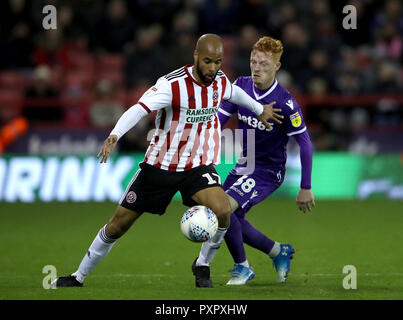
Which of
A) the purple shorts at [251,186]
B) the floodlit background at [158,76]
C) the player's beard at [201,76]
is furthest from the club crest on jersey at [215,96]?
the floodlit background at [158,76]

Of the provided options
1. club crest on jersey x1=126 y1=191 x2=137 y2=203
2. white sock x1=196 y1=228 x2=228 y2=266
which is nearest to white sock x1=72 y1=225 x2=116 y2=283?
club crest on jersey x1=126 y1=191 x2=137 y2=203

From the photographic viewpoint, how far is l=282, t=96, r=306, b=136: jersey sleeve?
25.5 feet

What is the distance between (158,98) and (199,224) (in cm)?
107

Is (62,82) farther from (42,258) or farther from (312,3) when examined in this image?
(42,258)

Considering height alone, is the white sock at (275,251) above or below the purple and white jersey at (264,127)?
below

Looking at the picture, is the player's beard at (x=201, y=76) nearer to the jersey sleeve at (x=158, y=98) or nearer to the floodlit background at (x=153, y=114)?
the jersey sleeve at (x=158, y=98)

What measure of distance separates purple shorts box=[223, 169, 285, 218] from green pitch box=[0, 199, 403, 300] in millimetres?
736

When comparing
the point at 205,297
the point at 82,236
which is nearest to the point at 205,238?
the point at 205,297

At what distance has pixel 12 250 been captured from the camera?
391 inches

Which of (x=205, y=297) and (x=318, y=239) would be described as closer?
(x=205, y=297)

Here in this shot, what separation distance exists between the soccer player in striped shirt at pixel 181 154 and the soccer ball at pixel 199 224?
6.3 inches

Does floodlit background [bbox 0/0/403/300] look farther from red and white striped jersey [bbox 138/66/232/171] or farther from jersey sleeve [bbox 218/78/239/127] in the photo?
red and white striped jersey [bbox 138/66/232/171]

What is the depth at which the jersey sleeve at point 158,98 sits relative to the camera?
692 cm
